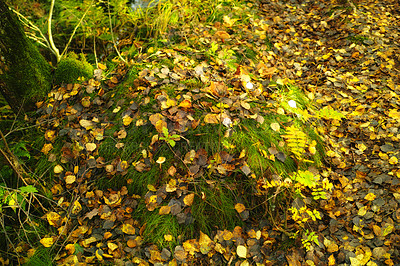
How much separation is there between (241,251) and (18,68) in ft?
8.75

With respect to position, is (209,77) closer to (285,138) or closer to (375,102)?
(285,138)

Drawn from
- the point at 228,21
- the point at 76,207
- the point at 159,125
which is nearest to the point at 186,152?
the point at 159,125

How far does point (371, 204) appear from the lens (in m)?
2.35

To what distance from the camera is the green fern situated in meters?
2.45

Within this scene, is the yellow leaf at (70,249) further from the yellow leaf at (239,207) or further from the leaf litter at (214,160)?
the yellow leaf at (239,207)

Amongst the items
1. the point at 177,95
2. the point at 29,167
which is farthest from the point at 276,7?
the point at 29,167

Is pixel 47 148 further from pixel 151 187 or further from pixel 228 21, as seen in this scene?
pixel 228 21

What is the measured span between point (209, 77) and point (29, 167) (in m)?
1.97

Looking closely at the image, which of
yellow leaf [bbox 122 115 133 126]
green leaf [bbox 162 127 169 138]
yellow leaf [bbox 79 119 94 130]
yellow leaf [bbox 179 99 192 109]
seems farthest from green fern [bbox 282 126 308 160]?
yellow leaf [bbox 79 119 94 130]

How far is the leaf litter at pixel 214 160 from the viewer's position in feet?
7.07

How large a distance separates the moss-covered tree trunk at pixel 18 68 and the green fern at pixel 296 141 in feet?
8.42

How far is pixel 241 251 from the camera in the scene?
2.14 meters

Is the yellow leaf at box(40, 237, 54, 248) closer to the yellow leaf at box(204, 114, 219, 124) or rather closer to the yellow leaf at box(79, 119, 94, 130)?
the yellow leaf at box(79, 119, 94, 130)

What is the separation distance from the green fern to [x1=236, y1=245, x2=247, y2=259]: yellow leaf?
92cm
